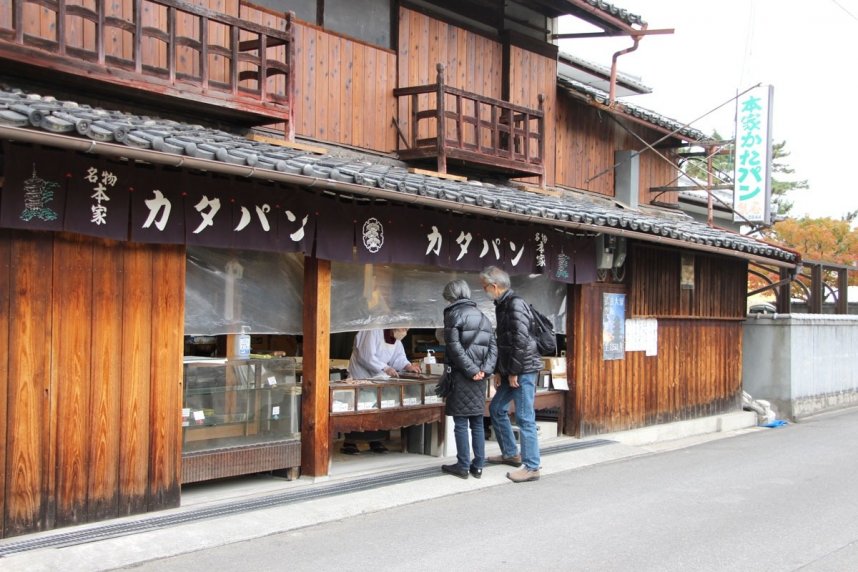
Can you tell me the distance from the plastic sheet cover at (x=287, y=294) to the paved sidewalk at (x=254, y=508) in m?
1.75

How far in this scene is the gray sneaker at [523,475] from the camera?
1041 centimetres

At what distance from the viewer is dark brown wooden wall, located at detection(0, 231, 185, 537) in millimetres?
7141

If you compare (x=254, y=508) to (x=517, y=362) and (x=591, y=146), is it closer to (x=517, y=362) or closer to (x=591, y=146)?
(x=517, y=362)

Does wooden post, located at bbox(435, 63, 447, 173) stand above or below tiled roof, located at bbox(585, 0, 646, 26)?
below

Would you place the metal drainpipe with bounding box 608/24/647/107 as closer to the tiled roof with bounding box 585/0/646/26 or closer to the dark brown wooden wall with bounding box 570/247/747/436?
the tiled roof with bounding box 585/0/646/26

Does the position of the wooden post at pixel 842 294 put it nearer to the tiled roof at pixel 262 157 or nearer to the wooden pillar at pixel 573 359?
the tiled roof at pixel 262 157

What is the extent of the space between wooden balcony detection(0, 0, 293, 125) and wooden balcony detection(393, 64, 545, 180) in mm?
2413

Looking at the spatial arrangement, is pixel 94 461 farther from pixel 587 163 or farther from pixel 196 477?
pixel 587 163

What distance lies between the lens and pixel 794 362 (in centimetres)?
1852

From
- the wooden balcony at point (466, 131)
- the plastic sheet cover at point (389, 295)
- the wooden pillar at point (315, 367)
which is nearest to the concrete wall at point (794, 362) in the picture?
the wooden balcony at point (466, 131)

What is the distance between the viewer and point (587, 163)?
1809cm

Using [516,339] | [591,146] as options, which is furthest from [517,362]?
[591,146]

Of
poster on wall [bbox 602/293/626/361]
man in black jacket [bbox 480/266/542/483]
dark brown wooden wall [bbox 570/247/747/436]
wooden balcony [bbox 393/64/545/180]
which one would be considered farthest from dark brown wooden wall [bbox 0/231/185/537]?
poster on wall [bbox 602/293/626/361]

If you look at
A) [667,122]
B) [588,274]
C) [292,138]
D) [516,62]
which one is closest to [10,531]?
[292,138]
